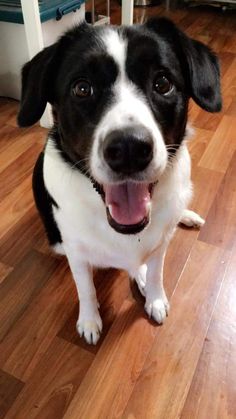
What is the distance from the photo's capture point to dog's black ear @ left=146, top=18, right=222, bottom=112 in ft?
2.72

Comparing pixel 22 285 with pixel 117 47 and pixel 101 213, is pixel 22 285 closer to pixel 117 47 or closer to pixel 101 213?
pixel 101 213

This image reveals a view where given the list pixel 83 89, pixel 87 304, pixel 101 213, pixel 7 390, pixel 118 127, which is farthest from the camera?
pixel 87 304

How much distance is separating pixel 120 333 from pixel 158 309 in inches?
5.5

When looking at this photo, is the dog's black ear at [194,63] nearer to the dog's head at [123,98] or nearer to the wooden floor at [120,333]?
the dog's head at [123,98]

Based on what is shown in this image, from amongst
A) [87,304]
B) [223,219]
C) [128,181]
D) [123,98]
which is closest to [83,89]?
[123,98]

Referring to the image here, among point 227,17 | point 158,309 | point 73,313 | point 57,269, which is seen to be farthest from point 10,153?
point 227,17

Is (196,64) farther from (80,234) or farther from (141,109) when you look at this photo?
(80,234)

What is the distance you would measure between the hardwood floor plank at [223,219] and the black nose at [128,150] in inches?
32.0

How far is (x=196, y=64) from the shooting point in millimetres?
827

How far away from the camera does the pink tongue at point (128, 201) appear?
824mm

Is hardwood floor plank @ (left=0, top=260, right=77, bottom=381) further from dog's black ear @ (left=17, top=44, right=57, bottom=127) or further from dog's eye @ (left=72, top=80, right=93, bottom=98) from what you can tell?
dog's eye @ (left=72, top=80, right=93, bottom=98)

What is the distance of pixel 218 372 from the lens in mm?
1077

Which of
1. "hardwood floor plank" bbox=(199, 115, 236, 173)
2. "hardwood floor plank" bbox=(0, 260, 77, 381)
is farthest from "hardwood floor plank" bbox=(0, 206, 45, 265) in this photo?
"hardwood floor plank" bbox=(199, 115, 236, 173)

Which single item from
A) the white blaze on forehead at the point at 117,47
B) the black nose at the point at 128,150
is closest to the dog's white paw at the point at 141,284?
the black nose at the point at 128,150
